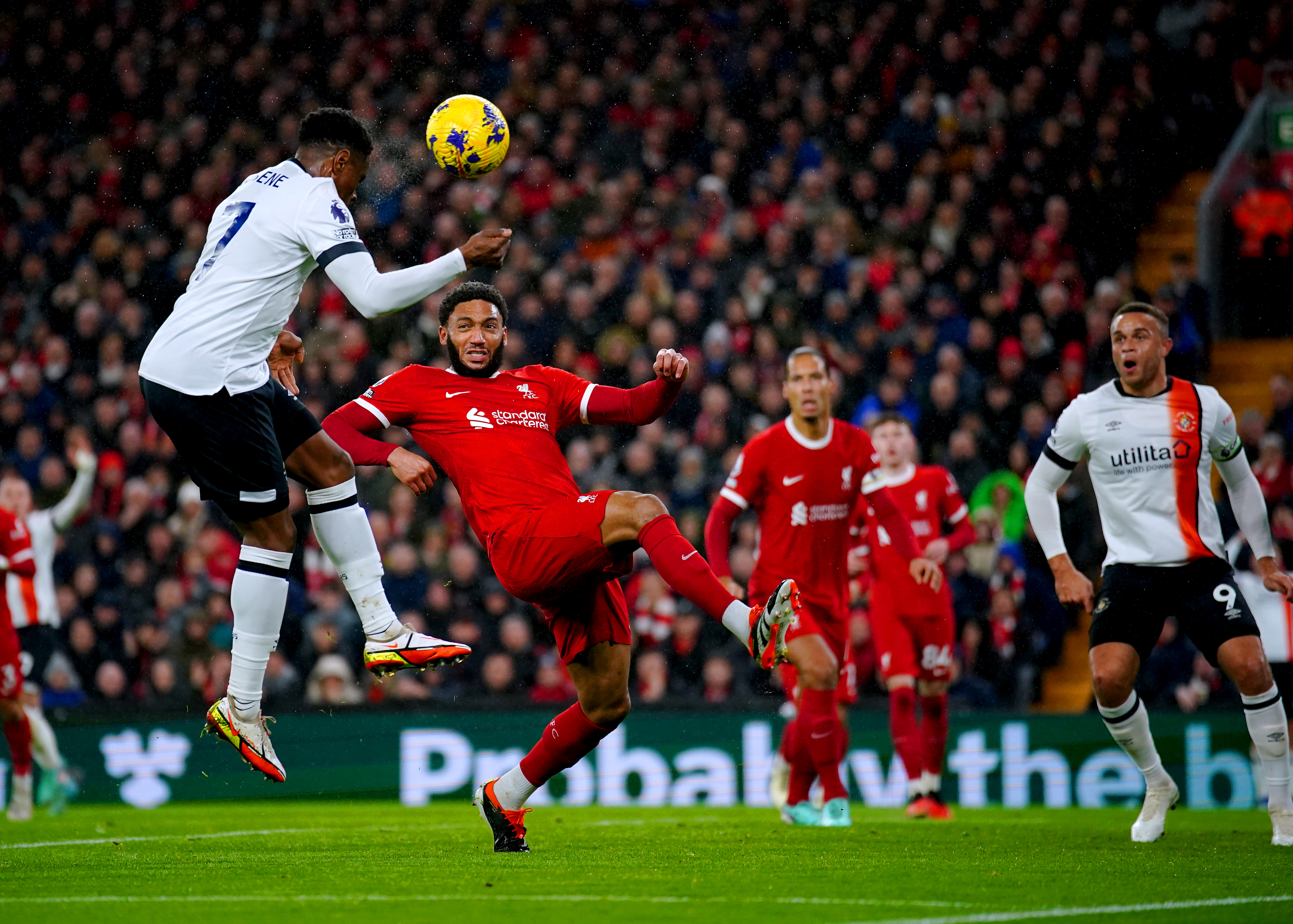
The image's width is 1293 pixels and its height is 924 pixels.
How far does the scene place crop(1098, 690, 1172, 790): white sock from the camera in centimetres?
781

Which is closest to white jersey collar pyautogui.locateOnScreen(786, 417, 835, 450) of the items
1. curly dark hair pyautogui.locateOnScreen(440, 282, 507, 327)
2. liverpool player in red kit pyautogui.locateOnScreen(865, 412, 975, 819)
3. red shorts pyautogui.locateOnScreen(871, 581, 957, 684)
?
liverpool player in red kit pyautogui.locateOnScreen(865, 412, 975, 819)

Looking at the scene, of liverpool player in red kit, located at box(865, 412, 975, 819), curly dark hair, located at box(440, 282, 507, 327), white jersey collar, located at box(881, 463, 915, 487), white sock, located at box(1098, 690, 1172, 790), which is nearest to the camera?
curly dark hair, located at box(440, 282, 507, 327)

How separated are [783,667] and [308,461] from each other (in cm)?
436

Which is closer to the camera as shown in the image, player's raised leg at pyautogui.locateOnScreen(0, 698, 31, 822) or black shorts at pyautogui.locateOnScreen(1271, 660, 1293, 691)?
player's raised leg at pyautogui.locateOnScreen(0, 698, 31, 822)

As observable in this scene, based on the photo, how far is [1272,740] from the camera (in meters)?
7.62

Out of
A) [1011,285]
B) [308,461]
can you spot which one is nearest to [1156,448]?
[308,461]

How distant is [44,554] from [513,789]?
799 centimetres

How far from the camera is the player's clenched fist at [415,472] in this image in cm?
665

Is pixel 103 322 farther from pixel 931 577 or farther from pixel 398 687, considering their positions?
pixel 931 577

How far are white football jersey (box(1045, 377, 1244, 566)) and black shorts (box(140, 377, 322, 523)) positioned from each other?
150 inches

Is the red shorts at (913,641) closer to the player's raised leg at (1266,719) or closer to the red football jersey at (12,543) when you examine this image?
the player's raised leg at (1266,719)

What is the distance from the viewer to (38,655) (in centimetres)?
1442

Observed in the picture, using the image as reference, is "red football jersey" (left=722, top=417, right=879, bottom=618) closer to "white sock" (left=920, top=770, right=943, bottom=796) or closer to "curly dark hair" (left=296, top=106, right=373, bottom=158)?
"white sock" (left=920, top=770, right=943, bottom=796)

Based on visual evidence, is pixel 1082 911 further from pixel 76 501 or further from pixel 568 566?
pixel 76 501
